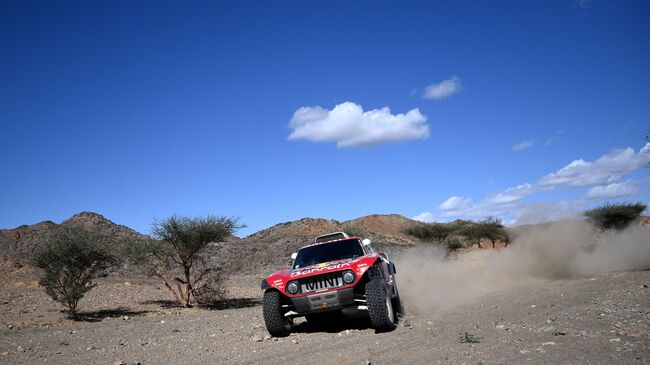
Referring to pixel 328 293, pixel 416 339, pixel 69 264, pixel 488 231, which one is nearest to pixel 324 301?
pixel 328 293

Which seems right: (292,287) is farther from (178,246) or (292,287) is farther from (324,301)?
(178,246)

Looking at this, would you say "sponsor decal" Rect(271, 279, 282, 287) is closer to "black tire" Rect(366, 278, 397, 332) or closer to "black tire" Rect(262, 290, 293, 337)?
"black tire" Rect(262, 290, 293, 337)

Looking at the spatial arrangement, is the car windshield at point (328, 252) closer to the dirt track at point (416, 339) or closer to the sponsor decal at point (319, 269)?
the sponsor decal at point (319, 269)

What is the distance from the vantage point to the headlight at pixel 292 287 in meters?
9.07

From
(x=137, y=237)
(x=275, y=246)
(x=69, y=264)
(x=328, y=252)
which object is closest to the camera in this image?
(x=328, y=252)

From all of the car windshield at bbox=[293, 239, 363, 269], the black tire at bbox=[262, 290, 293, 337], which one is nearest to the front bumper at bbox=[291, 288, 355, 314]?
the black tire at bbox=[262, 290, 293, 337]

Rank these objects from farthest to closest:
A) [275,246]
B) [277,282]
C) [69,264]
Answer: [275,246], [69,264], [277,282]

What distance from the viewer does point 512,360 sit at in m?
5.88

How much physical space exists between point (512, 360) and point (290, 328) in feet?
Result: 15.5

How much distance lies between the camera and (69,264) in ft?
56.1

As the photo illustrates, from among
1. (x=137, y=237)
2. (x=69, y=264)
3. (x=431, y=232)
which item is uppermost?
(x=137, y=237)

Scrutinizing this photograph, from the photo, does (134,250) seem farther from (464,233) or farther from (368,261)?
(464,233)

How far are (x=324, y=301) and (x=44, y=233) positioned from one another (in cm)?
4430

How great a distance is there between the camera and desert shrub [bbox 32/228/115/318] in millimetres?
16516
